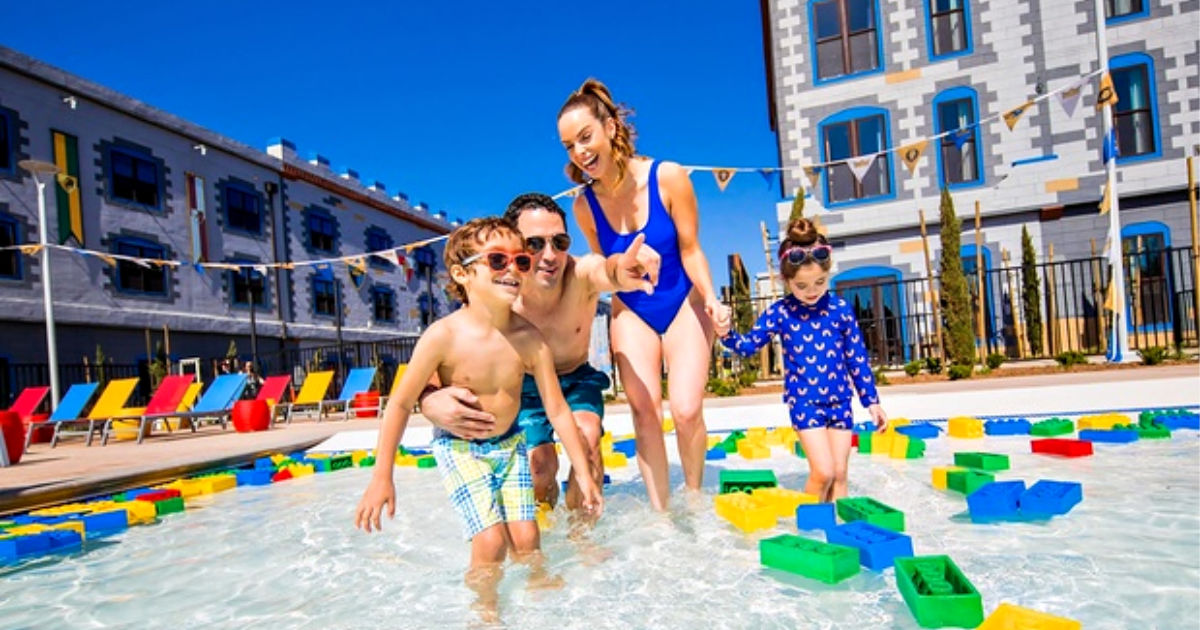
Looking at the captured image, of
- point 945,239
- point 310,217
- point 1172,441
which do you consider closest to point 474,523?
point 1172,441

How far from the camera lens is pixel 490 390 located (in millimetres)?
3078

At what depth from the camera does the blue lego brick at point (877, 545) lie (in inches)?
109

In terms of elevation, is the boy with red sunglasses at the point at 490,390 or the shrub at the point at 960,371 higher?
the boy with red sunglasses at the point at 490,390

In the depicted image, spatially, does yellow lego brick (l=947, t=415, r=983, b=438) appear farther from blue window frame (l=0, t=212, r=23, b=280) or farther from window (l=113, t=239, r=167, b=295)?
window (l=113, t=239, r=167, b=295)

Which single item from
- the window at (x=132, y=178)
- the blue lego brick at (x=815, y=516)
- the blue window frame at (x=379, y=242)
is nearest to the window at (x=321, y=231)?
the blue window frame at (x=379, y=242)

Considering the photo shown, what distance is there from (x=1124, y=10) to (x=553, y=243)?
Answer: 17733 mm

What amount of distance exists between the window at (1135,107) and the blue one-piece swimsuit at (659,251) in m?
15.8

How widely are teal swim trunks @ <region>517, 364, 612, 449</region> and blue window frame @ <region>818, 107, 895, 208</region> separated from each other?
14510mm

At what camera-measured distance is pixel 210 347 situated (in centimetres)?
2373

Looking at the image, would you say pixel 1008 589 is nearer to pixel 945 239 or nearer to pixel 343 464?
pixel 343 464

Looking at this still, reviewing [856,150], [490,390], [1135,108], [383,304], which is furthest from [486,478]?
[383,304]

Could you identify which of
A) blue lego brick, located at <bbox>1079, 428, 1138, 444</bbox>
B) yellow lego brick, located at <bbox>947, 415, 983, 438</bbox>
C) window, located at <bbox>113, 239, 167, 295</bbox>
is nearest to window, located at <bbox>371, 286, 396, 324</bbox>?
window, located at <bbox>113, 239, 167, 295</bbox>

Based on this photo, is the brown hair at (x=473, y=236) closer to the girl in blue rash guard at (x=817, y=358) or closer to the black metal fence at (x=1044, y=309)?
the girl in blue rash guard at (x=817, y=358)

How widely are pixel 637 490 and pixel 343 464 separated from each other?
12.9 ft
